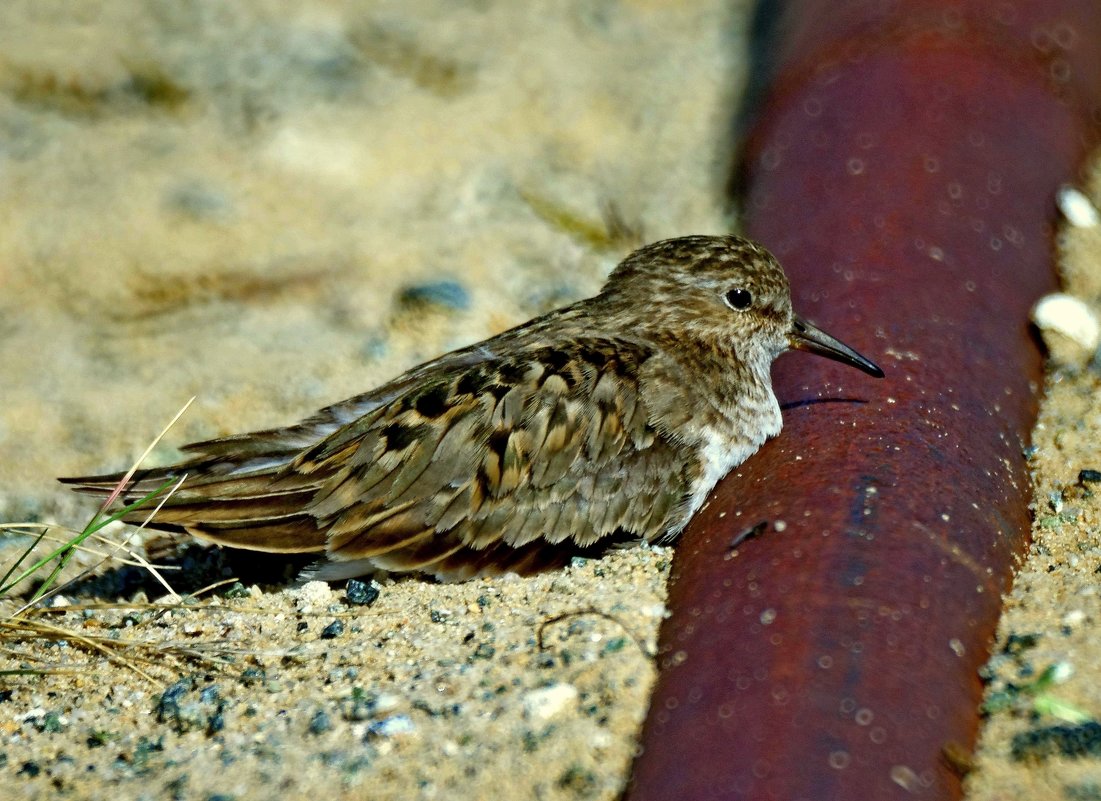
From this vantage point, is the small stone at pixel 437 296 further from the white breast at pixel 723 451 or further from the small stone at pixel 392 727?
the small stone at pixel 392 727

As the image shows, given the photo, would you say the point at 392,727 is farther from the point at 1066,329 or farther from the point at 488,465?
the point at 1066,329

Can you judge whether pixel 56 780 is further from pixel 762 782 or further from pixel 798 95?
pixel 798 95

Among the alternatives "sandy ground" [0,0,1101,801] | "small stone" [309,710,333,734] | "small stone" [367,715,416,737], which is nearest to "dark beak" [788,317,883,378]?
"sandy ground" [0,0,1101,801]

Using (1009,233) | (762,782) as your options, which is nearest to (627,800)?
(762,782)

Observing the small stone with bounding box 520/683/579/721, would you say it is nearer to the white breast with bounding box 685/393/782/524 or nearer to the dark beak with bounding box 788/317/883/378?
the white breast with bounding box 685/393/782/524

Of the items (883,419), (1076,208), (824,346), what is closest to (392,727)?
(883,419)

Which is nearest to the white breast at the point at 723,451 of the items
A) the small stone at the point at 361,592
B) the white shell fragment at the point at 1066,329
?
the small stone at the point at 361,592
